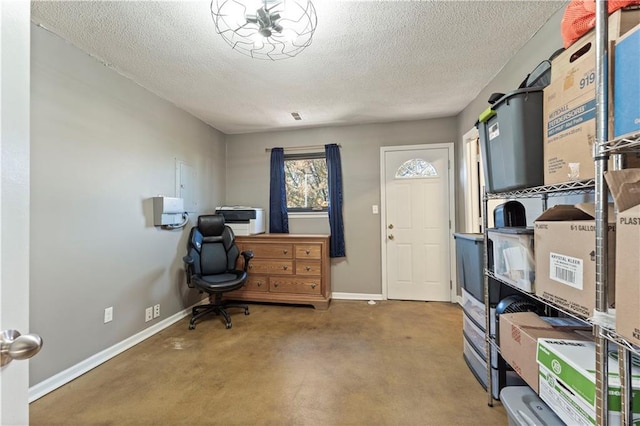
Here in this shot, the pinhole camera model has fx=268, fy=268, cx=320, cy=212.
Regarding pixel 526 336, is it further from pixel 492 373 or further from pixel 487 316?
pixel 492 373

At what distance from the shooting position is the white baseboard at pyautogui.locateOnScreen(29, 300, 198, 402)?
1.71 m

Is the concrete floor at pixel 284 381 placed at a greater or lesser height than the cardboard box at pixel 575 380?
lesser

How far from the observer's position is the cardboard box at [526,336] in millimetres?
1154

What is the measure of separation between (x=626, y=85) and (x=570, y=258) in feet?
1.83

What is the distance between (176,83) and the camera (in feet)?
8.22

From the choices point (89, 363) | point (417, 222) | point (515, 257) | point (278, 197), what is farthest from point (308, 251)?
point (515, 257)

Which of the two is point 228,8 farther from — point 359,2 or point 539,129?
point 539,129

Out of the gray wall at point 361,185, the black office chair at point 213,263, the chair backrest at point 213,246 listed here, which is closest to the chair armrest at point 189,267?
the black office chair at point 213,263

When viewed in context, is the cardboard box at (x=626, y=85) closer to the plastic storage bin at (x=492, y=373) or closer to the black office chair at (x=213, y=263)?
the plastic storage bin at (x=492, y=373)

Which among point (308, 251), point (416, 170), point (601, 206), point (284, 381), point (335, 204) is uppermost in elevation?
point (416, 170)

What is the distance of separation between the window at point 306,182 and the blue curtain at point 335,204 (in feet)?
0.53

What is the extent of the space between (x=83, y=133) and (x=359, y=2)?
2149 mm

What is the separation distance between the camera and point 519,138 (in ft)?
4.12

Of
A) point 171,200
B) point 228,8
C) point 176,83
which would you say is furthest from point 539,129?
point 171,200
